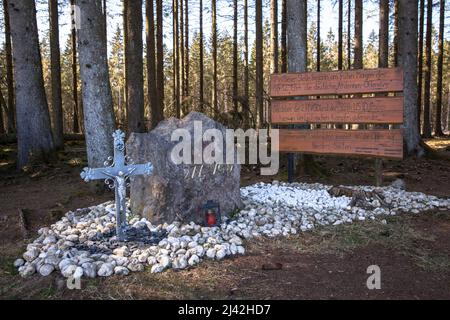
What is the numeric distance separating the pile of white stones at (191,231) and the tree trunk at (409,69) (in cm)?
507

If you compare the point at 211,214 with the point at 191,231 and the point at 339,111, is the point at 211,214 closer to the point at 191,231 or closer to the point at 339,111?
the point at 191,231

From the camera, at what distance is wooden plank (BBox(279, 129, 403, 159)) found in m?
7.78

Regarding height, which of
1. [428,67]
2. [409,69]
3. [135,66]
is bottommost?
[409,69]

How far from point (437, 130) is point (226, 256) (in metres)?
22.5

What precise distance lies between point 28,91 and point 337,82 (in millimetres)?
7751

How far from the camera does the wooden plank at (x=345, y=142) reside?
7.78m

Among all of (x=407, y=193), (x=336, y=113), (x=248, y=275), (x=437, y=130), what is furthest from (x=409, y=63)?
(x=437, y=130)

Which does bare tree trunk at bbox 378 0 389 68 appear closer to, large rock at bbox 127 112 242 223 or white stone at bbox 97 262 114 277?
large rock at bbox 127 112 242 223

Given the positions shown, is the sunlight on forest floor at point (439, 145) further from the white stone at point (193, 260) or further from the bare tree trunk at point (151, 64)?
the white stone at point (193, 260)

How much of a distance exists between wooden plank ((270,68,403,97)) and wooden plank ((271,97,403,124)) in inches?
7.5

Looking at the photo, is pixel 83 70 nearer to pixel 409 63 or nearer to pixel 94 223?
pixel 94 223

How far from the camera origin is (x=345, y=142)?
8.26 metres

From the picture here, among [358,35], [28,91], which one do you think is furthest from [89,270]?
[358,35]

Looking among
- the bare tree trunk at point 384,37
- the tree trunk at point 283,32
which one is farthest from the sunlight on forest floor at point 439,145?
the tree trunk at point 283,32
